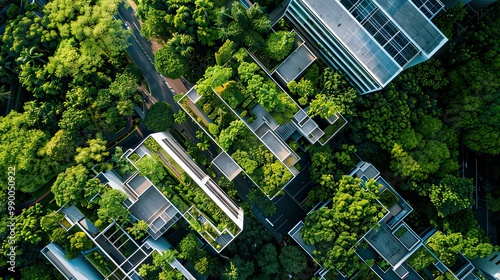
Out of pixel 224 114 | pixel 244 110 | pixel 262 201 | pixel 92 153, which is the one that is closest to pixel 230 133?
pixel 224 114

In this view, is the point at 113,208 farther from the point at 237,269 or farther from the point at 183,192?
the point at 237,269

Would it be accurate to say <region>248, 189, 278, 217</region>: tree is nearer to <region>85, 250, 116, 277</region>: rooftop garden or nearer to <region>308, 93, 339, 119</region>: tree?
<region>308, 93, 339, 119</region>: tree

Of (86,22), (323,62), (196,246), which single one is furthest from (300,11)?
(196,246)

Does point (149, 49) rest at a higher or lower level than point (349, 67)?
higher

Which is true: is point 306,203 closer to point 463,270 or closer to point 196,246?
point 196,246

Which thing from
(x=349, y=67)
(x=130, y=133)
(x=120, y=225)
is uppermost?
(x=130, y=133)

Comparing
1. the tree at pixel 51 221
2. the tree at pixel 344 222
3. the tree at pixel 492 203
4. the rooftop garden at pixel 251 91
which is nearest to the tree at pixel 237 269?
the tree at pixel 344 222
